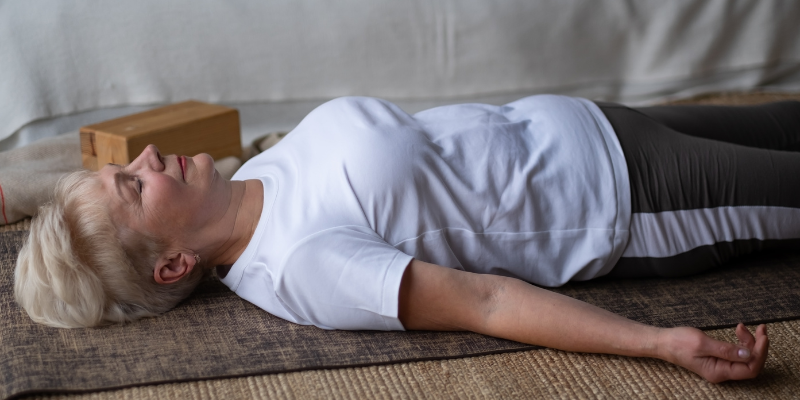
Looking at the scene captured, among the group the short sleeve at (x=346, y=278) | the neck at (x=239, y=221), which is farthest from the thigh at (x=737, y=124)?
the neck at (x=239, y=221)

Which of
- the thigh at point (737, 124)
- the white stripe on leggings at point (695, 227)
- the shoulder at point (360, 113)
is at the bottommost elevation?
the white stripe on leggings at point (695, 227)

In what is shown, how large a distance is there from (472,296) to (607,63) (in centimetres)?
170

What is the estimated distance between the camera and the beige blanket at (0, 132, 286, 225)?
64.9 inches

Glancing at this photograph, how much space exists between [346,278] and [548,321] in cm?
32

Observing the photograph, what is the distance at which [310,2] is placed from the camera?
2.26 metres

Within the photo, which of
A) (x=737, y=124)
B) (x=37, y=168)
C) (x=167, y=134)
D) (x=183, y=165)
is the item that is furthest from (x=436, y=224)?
(x=37, y=168)

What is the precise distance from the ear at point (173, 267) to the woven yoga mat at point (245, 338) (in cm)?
8

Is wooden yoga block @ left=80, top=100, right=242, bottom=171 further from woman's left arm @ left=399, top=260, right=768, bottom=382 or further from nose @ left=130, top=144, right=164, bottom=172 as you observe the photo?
woman's left arm @ left=399, top=260, right=768, bottom=382

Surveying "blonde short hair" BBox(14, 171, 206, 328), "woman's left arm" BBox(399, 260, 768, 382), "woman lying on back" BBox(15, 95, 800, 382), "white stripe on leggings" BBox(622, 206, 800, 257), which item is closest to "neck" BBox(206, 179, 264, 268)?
"woman lying on back" BBox(15, 95, 800, 382)

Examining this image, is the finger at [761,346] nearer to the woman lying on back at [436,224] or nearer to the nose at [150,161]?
the woman lying on back at [436,224]

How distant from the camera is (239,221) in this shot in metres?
1.29

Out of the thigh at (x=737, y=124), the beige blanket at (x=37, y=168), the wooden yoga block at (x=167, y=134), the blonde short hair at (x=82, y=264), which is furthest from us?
the wooden yoga block at (x=167, y=134)

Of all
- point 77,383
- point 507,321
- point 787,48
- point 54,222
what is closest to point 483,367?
point 507,321

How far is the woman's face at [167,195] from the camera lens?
120cm
